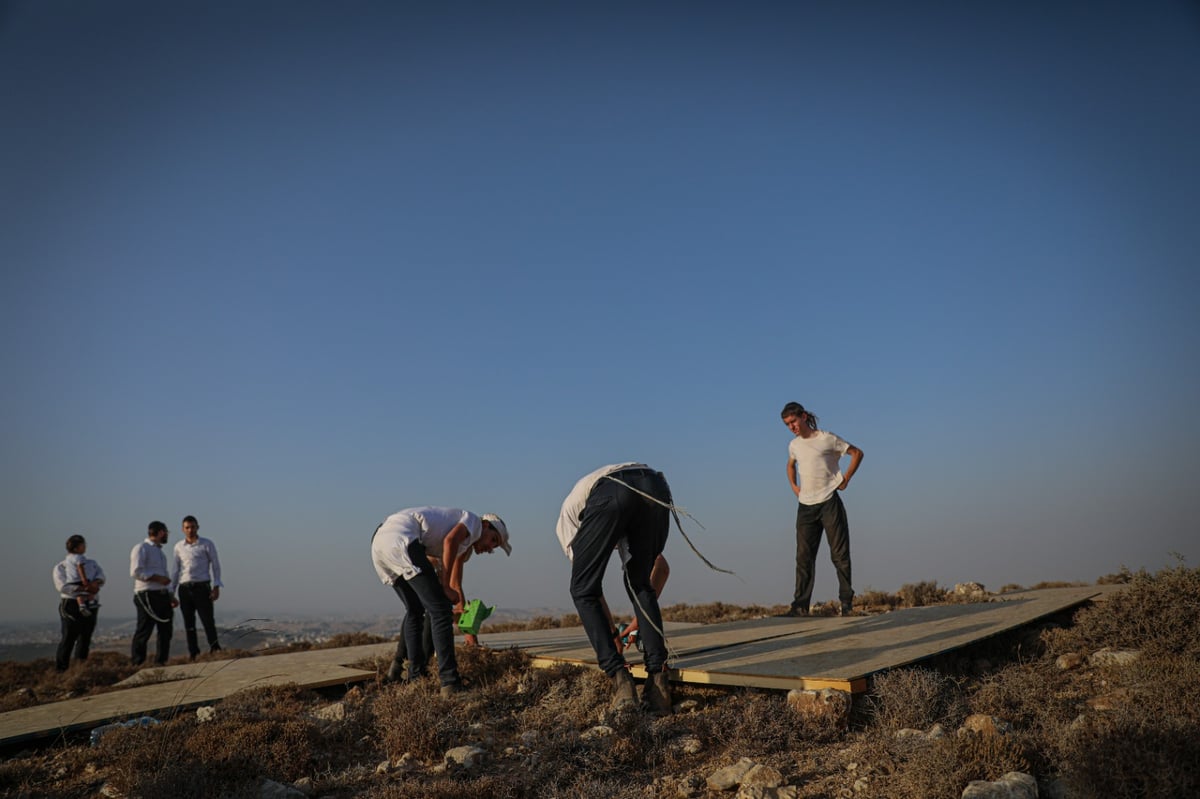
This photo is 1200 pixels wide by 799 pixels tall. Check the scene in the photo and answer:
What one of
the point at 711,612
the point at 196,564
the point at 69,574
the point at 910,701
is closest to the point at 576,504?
the point at 910,701

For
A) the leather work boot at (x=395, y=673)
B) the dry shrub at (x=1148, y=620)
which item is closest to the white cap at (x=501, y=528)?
the leather work boot at (x=395, y=673)

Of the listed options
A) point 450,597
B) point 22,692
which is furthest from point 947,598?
point 22,692

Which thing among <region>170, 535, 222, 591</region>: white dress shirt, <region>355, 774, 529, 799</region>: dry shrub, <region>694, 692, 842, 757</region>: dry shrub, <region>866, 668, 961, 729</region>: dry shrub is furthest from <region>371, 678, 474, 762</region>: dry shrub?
<region>170, 535, 222, 591</region>: white dress shirt

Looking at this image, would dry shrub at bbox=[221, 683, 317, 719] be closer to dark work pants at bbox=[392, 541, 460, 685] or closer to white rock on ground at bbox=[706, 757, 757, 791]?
dark work pants at bbox=[392, 541, 460, 685]

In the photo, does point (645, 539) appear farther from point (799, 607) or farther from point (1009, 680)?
point (799, 607)

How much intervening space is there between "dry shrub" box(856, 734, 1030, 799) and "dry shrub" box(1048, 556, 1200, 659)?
9.27ft

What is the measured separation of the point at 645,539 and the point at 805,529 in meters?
4.05

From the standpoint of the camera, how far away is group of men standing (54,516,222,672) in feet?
34.3

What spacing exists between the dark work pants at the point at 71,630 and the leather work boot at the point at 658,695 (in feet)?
31.0

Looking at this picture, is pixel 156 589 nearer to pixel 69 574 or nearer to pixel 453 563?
pixel 69 574

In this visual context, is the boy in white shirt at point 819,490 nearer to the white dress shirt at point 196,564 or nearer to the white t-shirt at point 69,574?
the white dress shirt at point 196,564

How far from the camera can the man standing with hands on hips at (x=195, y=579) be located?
1048 cm

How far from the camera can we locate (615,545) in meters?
5.02

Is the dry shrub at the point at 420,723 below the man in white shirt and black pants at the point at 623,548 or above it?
below
